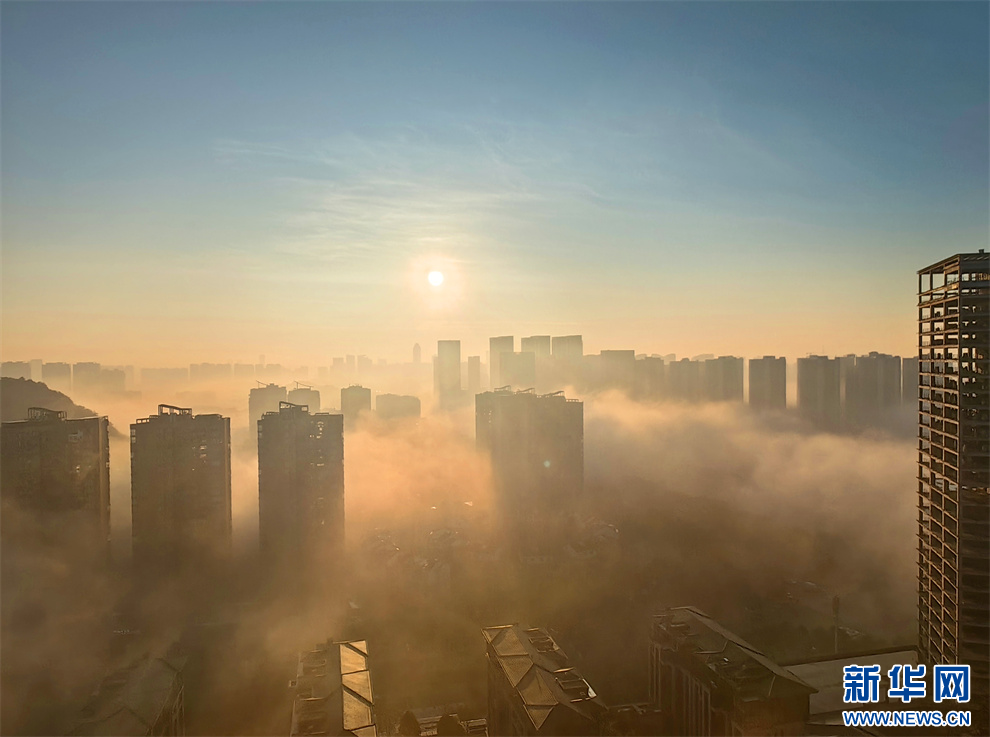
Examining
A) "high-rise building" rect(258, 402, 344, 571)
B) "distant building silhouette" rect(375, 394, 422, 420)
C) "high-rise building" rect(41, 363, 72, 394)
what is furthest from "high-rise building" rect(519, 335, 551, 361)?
"high-rise building" rect(41, 363, 72, 394)

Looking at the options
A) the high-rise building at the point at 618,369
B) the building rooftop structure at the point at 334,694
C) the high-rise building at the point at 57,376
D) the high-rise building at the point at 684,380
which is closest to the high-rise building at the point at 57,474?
the high-rise building at the point at 57,376

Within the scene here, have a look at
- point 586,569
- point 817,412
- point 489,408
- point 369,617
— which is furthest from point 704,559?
point 817,412

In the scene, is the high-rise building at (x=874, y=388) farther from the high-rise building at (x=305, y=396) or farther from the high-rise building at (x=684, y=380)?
the high-rise building at (x=305, y=396)

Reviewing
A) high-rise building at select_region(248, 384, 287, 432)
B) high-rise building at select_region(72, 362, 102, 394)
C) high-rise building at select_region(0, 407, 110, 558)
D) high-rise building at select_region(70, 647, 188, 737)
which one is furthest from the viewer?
high-rise building at select_region(248, 384, 287, 432)

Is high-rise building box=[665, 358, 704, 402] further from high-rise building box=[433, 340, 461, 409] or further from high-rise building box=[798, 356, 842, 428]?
high-rise building box=[433, 340, 461, 409]

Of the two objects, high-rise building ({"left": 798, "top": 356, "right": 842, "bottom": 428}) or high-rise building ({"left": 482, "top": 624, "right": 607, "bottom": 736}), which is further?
high-rise building ({"left": 798, "top": 356, "right": 842, "bottom": 428})

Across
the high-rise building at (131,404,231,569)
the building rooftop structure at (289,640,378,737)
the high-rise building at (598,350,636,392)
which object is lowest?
the building rooftop structure at (289,640,378,737)
